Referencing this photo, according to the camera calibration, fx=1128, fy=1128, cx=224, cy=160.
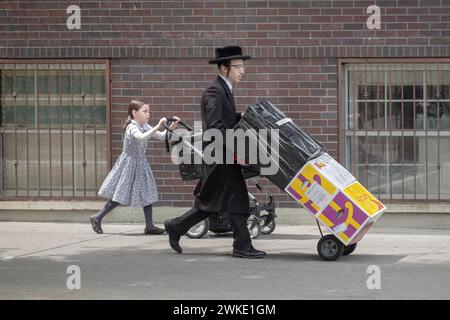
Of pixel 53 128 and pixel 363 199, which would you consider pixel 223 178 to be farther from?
pixel 53 128

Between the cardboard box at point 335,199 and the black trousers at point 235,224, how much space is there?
601mm

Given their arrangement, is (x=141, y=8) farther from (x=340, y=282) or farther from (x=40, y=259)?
(x=340, y=282)

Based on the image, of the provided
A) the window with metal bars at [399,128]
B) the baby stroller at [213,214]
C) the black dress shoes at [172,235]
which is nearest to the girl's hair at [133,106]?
the baby stroller at [213,214]

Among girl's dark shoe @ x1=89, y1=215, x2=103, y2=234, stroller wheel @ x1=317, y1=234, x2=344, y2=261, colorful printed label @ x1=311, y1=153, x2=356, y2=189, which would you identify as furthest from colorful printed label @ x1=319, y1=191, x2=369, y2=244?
girl's dark shoe @ x1=89, y1=215, x2=103, y2=234

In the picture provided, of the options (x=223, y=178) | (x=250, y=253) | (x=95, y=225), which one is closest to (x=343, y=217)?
(x=250, y=253)

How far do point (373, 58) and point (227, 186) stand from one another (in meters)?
3.55

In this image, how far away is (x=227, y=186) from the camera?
10672 mm

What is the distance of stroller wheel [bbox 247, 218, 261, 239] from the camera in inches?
479

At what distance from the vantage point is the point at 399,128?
1347 cm

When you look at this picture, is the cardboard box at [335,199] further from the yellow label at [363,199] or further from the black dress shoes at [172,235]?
the black dress shoes at [172,235]

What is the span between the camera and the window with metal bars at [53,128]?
46.0 ft

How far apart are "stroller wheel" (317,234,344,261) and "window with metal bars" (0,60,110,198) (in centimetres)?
419

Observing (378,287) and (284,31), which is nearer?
(378,287)
